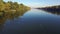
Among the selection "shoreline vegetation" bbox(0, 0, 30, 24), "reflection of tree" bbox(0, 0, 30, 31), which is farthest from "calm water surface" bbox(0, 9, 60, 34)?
"shoreline vegetation" bbox(0, 0, 30, 24)

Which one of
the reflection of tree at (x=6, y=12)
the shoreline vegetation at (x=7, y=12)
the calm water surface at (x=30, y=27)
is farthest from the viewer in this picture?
the shoreline vegetation at (x=7, y=12)

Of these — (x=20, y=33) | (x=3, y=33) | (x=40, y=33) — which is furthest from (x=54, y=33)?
(x=3, y=33)

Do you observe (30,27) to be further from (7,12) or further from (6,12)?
(7,12)

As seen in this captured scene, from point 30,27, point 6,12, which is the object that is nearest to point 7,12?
point 6,12

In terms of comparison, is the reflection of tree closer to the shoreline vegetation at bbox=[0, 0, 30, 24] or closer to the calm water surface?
the shoreline vegetation at bbox=[0, 0, 30, 24]

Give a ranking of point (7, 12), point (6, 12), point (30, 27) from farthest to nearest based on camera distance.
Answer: point (7, 12), point (6, 12), point (30, 27)

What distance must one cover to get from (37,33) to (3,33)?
415cm

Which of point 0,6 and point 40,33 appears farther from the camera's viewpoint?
point 0,6

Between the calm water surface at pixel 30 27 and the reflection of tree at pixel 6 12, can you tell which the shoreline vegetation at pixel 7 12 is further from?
the calm water surface at pixel 30 27

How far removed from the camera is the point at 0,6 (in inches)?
1873

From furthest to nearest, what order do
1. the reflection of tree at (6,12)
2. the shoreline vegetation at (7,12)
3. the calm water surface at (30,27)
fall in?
the shoreline vegetation at (7,12), the reflection of tree at (6,12), the calm water surface at (30,27)

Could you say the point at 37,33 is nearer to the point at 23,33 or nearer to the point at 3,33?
the point at 23,33

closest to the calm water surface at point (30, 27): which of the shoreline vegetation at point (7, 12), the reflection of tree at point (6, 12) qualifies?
the reflection of tree at point (6, 12)

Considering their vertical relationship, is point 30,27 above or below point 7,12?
above
